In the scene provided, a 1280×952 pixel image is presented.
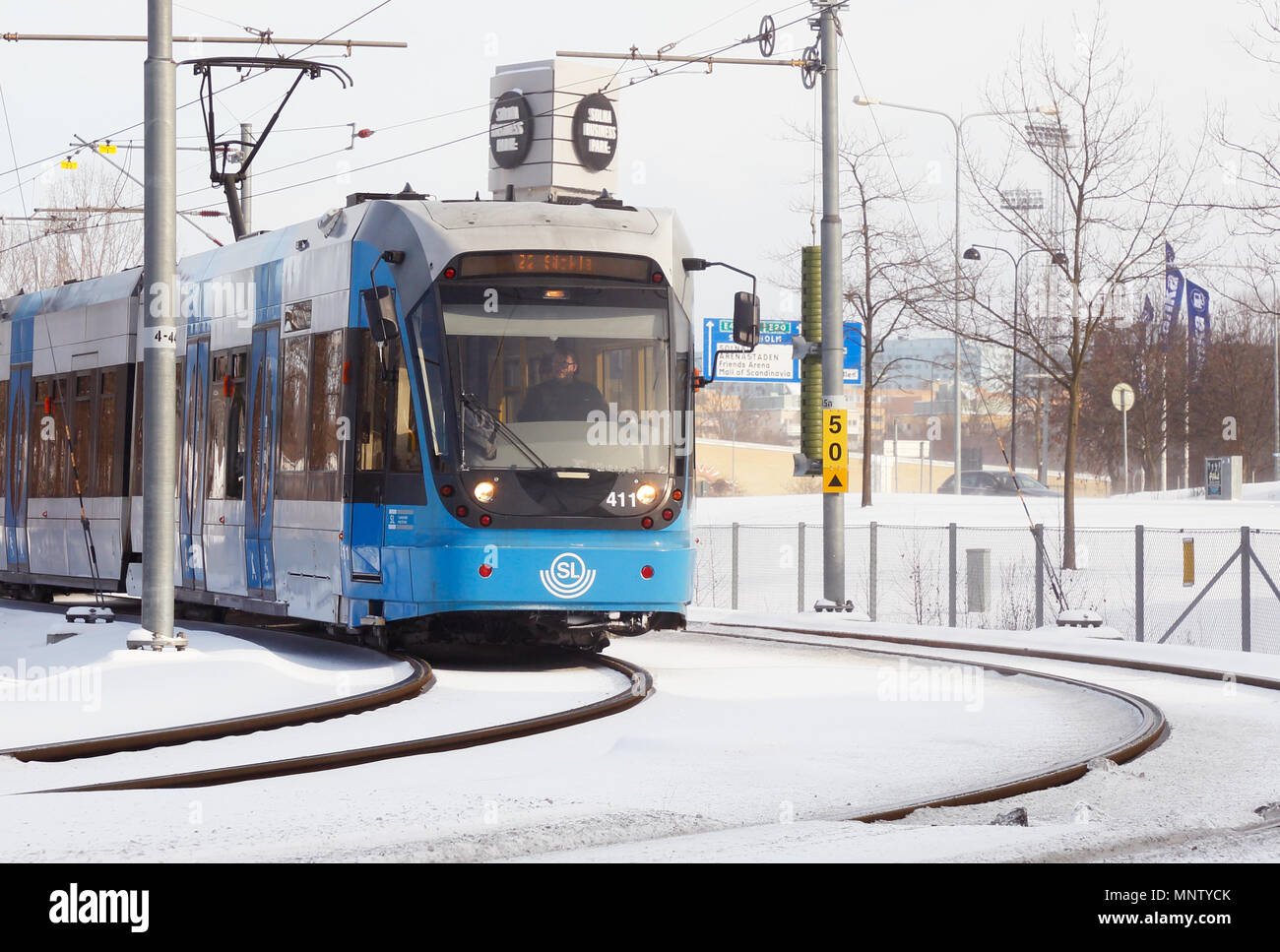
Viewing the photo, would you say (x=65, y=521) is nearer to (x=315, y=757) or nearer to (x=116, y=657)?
(x=116, y=657)

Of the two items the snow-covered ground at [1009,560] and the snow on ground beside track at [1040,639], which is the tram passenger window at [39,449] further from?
the snow-covered ground at [1009,560]

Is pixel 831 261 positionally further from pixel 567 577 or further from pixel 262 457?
pixel 567 577

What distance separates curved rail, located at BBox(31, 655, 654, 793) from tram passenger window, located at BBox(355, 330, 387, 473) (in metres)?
2.84

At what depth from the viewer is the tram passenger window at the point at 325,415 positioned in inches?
544

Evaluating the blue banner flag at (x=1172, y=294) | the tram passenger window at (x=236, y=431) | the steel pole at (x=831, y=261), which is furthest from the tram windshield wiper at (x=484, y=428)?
the blue banner flag at (x=1172, y=294)

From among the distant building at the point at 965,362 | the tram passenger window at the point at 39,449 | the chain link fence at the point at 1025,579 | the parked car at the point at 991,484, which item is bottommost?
the chain link fence at the point at 1025,579

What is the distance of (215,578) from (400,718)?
5.92 m

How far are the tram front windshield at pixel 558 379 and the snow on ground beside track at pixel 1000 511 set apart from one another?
24084mm

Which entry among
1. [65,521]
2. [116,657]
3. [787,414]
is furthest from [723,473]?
[116,657]

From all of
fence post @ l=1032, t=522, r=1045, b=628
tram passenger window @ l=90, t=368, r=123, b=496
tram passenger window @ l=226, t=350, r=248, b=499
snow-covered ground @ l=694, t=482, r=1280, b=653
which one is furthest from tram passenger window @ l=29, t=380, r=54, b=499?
fence post @ l=1032, t=522, r=1045, b=628

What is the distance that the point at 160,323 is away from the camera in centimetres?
1304

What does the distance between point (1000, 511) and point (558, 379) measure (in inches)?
1269

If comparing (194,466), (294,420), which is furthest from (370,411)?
(194,466)

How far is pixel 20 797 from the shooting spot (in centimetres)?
736
